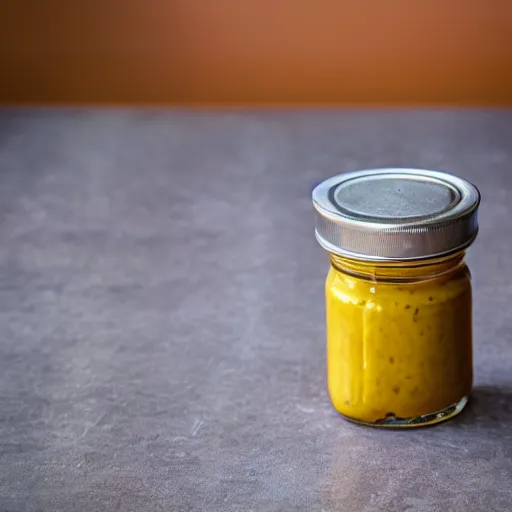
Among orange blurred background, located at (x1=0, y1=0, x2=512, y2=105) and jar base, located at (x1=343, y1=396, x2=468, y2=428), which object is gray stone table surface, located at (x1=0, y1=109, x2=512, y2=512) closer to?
jar base, located at (x1=343, y1=396, x2=468, y2=428)

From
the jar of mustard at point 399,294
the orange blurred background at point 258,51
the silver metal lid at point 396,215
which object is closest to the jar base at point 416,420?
the jar of mustard at point 399,294

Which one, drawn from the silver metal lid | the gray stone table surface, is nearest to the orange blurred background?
the gray stone table surface

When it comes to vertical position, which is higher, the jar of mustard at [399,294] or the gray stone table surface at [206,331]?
the jar of mustard at [399,294]

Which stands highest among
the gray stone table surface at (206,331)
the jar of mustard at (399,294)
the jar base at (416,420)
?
the jar of mustard at (399,294)

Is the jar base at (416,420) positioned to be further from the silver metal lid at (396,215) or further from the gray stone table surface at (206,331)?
the silver metal lid at (396,215)

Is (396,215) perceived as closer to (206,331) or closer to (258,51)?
(206,331)

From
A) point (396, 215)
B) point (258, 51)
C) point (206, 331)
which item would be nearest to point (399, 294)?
point (396, 215)

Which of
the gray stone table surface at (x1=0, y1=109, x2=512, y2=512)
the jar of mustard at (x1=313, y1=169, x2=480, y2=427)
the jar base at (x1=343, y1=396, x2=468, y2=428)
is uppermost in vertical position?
the jar of mustard at (x1=313, y1=169, x2=480, y2=427)
